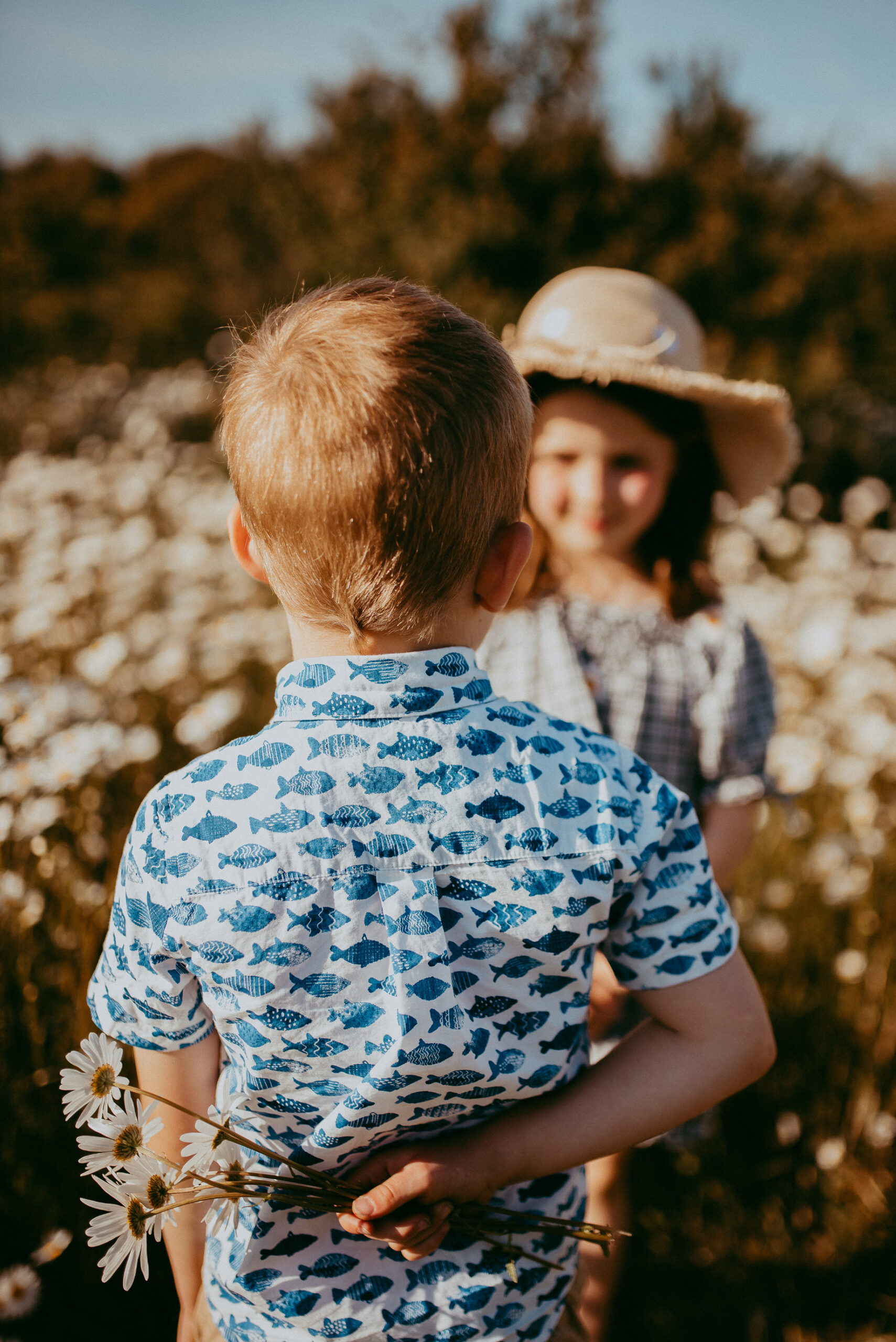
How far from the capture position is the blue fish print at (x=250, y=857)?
28.6 inches

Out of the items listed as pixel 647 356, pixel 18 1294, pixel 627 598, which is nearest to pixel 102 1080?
pixel 18 1294

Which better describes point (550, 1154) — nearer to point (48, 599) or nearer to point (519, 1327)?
point (519, 1327)

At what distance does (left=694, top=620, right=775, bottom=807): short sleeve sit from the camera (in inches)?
61.6

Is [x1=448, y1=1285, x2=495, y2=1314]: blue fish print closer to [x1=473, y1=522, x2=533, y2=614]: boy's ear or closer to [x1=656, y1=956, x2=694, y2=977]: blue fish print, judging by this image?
[x1=656, y1=956, x2=694, y2=977]: blue fish print

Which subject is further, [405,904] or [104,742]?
[104,742]

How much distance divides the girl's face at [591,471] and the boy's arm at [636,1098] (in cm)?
92

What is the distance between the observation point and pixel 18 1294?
4.52ft

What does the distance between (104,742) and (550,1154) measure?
4.13ft

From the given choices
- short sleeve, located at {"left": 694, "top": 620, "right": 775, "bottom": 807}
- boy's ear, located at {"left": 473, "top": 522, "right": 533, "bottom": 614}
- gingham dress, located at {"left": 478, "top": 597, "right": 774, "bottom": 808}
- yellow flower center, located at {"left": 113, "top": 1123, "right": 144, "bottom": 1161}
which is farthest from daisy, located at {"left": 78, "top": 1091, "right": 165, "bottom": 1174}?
short sleeve, located at {"left": 694, "top": 620, "right": 775, "bottom": 807}

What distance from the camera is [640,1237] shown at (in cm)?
199

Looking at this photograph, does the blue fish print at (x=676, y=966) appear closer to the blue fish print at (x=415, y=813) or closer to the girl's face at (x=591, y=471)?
the blue fish print at (x=415, y=813)

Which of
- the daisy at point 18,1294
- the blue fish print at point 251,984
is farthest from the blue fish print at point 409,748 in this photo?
the daisy at point 18,1294

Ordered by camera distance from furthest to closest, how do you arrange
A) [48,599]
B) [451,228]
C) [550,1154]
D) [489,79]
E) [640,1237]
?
[489,79] < [451,228] < [48,599] < [640,1237] < [550,1154]

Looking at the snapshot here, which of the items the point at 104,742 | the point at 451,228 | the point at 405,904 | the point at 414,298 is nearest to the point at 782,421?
the point at 414,298
